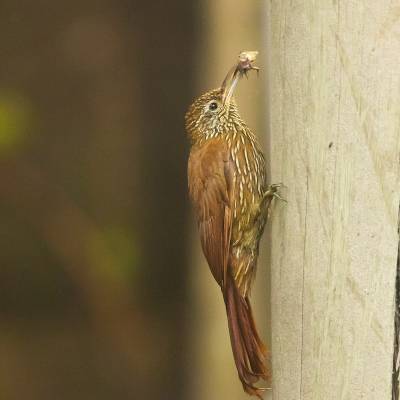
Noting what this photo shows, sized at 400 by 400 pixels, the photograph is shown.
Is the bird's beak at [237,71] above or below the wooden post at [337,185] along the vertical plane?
above

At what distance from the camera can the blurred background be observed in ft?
8.25

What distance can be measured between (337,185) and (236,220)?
0.39 meters

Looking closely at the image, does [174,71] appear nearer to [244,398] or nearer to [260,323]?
[260,323]

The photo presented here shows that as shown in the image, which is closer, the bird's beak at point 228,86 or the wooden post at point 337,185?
the wooden post at point 337,185

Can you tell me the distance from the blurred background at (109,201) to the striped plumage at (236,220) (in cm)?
21

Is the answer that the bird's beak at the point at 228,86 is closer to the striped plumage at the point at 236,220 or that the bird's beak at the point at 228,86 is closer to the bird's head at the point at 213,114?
the bird's head at the point at 213,114

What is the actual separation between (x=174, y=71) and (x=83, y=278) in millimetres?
747

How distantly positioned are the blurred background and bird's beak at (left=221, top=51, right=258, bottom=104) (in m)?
0.09

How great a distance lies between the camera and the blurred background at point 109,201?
2.51m

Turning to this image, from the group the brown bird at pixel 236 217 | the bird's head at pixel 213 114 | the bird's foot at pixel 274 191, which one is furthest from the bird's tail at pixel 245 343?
the bird's head at pixel 213 114

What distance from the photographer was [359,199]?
1731 millimetres

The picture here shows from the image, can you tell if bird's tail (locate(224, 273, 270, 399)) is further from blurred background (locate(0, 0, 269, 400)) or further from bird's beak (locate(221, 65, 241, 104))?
bird's beak (locate(221, 65, 241, 104))

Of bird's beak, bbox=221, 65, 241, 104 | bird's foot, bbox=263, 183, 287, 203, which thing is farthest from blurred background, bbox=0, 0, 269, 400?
bird's foot, bbox=263, 183, 287, 203

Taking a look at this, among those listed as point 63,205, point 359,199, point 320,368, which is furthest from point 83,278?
point 359,199
